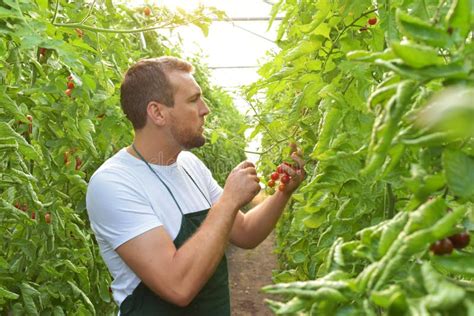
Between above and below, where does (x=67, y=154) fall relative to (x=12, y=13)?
below

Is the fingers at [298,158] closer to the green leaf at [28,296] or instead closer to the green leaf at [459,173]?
the green leaf at [28,296]

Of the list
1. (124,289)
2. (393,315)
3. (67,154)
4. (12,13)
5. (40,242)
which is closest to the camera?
(393,315)

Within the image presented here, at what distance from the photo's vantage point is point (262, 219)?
198 cm

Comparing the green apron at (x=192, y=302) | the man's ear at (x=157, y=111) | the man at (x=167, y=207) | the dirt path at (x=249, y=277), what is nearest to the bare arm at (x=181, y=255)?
the man at (x=167, y=207)

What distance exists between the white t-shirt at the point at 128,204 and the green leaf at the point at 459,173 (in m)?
1.18

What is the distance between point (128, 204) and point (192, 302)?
0.39 meters

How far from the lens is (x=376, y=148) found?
20.6 inches

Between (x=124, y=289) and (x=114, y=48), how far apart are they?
3.61ft

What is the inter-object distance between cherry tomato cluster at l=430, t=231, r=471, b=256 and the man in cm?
107

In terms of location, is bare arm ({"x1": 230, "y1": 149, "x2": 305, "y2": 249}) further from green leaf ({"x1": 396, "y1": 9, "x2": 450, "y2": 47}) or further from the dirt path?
the dirt path

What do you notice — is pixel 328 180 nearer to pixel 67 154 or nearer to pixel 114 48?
pixel 67 154

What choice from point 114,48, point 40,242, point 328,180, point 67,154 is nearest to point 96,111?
point 67,154

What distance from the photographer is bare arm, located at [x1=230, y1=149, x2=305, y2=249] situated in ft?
5.97

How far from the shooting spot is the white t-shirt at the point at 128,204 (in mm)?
1641
